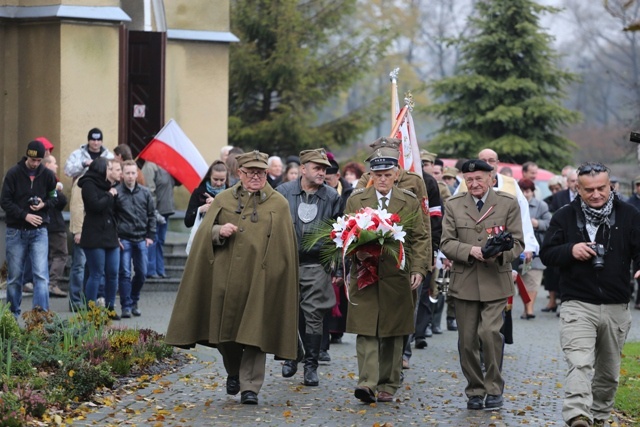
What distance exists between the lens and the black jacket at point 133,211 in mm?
16047

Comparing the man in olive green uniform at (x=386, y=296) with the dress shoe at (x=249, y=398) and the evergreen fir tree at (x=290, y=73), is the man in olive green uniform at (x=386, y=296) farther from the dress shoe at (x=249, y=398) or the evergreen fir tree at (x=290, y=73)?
the evergreen fir tree at (x=290, y=73)

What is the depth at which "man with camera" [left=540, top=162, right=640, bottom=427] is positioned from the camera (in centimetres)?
931

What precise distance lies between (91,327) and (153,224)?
4.79 meters

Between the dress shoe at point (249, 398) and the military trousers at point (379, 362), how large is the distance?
2.87 ft

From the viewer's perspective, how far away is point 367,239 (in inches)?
411

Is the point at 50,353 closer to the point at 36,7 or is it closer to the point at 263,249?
the point at 263,249

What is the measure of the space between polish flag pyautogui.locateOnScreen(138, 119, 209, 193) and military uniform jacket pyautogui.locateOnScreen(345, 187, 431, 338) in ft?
25.5

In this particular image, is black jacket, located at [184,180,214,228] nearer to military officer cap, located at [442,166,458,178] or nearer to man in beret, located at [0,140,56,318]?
man in beret, located at [0,140,56,318]

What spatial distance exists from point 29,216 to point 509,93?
2327 cm

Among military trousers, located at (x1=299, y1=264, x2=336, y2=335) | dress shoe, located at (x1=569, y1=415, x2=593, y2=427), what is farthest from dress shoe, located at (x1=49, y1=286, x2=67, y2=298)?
dress shoe, located at (x1=569, y1=415, x2=593, y2=427)

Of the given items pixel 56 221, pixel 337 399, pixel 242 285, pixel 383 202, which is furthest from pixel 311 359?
pixel 56 221

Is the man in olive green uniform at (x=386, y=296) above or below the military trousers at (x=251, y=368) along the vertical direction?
above

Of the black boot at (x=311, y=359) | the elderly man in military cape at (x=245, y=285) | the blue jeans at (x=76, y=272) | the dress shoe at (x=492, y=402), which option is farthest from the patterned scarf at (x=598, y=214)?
the blue jeans at (x=76, y=272)

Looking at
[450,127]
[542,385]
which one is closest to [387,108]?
[450,127]
